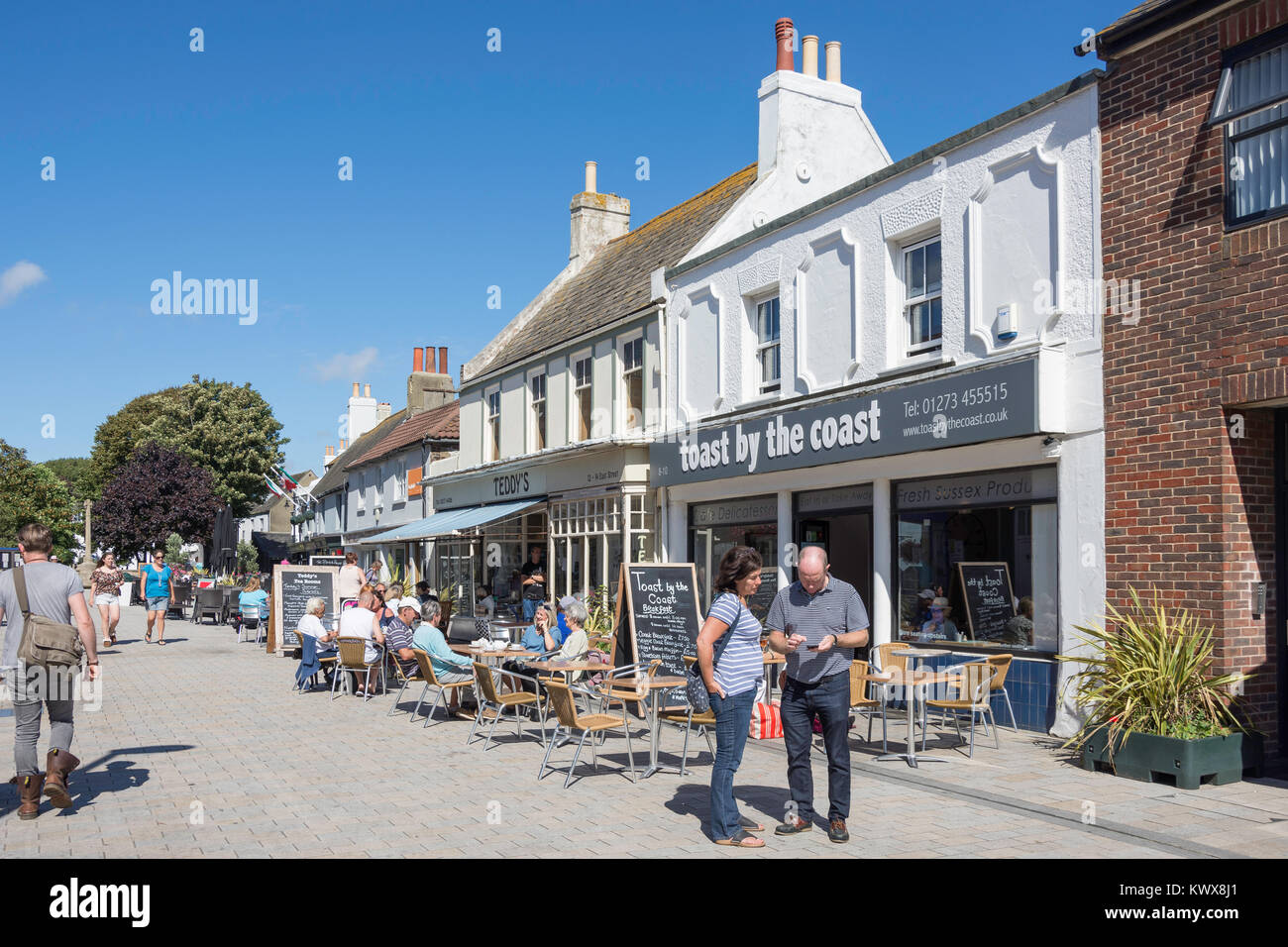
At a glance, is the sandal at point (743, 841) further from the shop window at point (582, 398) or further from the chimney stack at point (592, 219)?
the chimney stack at point (592, 219)

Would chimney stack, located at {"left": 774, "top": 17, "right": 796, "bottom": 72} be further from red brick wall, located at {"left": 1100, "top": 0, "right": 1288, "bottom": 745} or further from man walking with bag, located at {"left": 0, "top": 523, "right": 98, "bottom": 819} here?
man walking with bag, located at {"left": 0, "top": 523, "right": 98, "bottom": 819}

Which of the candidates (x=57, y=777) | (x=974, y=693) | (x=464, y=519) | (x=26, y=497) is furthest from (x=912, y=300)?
(x=26, y=497)

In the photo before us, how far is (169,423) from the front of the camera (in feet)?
155

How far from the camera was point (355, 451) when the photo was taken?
1615 inches

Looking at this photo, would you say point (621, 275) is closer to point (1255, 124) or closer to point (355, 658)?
point (355, 658)

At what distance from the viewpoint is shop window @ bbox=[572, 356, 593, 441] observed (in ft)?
63.7

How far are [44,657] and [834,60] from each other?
14479 millimetres

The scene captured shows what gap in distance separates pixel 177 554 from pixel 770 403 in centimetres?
3331

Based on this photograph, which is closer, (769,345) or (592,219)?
(769,345)

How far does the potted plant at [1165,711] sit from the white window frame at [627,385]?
32.3 feet

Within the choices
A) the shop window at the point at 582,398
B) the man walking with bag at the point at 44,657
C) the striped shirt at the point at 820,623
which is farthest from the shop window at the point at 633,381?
the man walking with bag at the point at 44,657

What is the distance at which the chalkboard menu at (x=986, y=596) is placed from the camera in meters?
10.6

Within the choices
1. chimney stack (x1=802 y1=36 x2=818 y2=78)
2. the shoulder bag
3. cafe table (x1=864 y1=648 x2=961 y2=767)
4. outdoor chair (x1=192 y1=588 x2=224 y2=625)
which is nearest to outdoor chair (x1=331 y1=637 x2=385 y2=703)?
the shoulder bag
